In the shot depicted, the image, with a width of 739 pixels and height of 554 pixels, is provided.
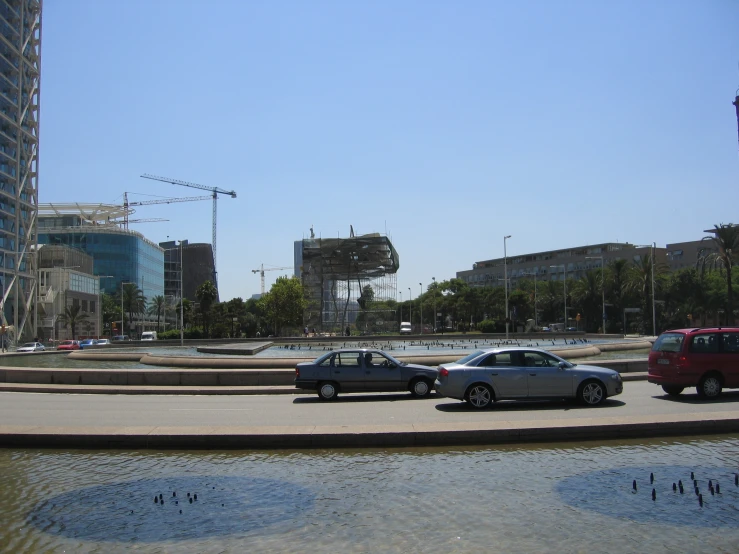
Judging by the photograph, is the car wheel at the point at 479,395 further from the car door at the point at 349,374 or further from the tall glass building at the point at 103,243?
the tall glass building at the point at 103,243

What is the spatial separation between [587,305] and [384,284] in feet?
112

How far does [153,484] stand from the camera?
29.9ft

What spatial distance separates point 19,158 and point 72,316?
2421cm

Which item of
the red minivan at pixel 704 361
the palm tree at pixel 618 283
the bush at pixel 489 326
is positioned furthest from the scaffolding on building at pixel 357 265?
the red minivan at pixel 704 361

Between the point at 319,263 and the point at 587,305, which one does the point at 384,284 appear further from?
the point at 587,305

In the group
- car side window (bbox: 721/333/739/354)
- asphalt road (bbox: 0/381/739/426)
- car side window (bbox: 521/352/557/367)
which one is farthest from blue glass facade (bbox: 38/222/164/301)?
car side window (bbox: 721/333/739/354)

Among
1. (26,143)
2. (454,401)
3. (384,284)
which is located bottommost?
(454,401)

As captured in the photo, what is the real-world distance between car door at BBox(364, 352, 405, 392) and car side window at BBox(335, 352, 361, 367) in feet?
0.96

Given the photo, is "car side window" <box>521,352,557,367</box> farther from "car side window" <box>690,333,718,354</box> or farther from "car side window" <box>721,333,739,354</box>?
"car side window" <box>721,333,739,354</box>

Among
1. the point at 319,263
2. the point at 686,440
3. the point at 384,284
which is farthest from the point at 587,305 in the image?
the point at 686,440

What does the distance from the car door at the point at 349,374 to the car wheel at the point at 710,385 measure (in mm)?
8968

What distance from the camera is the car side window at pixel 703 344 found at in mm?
16781

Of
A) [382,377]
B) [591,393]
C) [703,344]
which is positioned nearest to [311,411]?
[382,377]

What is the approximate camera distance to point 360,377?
749 inches
